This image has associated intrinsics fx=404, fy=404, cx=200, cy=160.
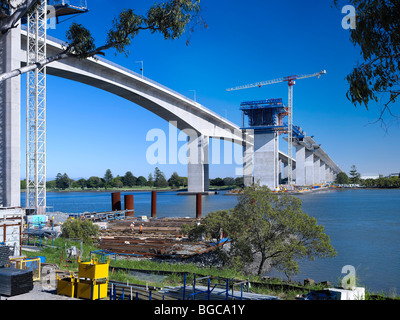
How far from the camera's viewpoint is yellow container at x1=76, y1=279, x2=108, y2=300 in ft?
34.9

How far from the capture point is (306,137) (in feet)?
393

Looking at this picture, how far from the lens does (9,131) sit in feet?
94.4

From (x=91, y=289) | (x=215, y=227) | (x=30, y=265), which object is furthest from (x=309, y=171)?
(x=91, y=289)

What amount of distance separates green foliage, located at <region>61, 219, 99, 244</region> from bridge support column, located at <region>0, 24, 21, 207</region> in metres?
5.93

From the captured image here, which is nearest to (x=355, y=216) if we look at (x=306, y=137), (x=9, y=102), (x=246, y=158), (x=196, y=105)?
(x=196, y=105)

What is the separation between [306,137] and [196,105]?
64.6 metres

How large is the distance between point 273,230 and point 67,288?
10633mm

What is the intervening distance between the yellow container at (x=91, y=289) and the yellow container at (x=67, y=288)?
0.17 metres

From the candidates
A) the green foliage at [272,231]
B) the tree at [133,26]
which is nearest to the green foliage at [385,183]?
the green foliage at [272,231]

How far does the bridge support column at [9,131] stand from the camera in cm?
2869

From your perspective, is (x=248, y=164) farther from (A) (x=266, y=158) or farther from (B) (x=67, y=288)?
(B) (x=67, y=288)

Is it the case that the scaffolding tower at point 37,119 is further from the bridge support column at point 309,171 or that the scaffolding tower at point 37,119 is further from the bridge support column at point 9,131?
the bridge support column at point 309,171
